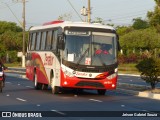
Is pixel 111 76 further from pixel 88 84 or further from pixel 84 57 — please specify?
pixel 84 57

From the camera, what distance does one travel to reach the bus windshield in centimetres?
2553

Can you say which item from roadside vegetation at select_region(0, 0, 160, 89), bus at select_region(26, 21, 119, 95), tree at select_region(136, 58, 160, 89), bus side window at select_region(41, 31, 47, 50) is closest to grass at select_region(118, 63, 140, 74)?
roadside vegetation at select_region(0, 0, 160, 89)

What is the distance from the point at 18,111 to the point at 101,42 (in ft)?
29.5

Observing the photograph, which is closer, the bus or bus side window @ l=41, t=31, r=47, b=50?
the bus

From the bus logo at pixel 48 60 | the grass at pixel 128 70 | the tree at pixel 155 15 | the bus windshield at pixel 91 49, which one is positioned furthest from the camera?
the tree at pixel 155 15

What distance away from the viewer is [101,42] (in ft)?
85.4

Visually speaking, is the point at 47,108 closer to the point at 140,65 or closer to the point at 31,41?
the point at 140,65

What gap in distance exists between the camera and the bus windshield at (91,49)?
2553 cm

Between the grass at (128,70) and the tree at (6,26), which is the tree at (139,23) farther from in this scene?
the grass at (128,70)

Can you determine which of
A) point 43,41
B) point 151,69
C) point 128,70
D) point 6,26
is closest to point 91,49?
point 151,69

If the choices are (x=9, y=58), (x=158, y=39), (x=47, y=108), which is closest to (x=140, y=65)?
(x=47, y=108)

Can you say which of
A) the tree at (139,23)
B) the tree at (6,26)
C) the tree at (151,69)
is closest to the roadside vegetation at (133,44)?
the tree at (139,23)

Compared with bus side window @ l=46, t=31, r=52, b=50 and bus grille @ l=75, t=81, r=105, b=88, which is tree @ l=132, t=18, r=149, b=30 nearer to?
bus side window @ l=46, t=31, r=52, b=50

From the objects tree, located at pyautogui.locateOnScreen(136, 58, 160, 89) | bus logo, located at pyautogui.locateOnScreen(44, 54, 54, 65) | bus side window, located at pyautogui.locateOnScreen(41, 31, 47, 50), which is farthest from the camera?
bus side window, located at pyautogui.locateOnScreen(41, 31, 47, 50)
